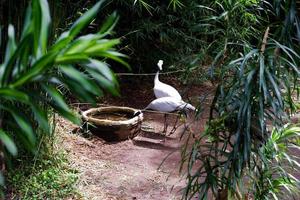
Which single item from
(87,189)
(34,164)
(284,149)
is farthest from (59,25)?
(284,149)

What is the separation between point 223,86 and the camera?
1.88 m

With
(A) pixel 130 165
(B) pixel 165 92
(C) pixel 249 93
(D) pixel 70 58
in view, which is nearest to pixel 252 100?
(C) pixel 249 93

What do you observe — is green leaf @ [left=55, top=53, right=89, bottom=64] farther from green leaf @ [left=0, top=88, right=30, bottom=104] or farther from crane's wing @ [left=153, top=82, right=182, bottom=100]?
crane's wing @ [left=153, top=82, right=182, bottom=100]

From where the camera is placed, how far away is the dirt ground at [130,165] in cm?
280

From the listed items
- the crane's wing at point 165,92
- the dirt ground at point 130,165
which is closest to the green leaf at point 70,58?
the dirt ground at point 130,165

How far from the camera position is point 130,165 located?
326cm

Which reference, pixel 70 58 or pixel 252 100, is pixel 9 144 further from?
pixel 252 100

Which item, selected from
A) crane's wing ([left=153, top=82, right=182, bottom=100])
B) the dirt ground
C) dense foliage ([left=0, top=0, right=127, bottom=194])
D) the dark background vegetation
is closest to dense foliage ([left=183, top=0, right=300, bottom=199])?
the dark background vegetation

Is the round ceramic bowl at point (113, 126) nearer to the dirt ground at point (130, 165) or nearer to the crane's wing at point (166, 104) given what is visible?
the dirt ground at point (130, 165)

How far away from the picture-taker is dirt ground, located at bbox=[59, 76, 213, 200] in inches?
110

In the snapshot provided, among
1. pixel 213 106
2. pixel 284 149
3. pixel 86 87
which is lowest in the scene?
pixel 284 149

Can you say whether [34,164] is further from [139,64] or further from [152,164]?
[139,64]

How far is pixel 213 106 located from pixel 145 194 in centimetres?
114

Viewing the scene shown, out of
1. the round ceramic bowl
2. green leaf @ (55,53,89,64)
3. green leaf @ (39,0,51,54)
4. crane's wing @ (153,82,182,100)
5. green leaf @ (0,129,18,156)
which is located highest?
green leaf @ (39,0,51,54)
